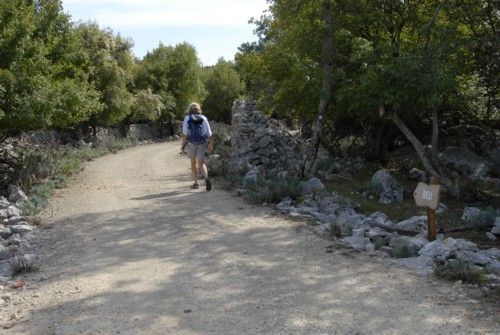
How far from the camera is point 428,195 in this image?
6539mm

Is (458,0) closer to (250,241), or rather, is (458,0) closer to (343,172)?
(343,172)

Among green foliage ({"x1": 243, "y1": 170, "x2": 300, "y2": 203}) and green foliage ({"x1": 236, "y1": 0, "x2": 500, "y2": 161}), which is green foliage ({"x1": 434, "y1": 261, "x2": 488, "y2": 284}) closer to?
green foliage ({"x1": 243, "y1": 170, "x2": 300, "y2": 203})

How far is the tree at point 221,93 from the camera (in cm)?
4541

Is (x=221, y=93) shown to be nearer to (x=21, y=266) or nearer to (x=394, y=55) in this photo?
(x=394, y=55)

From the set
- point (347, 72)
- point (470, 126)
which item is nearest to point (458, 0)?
point (347, 72)

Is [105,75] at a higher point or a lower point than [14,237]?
higher

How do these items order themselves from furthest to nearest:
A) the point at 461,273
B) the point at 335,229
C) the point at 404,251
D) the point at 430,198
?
1. the point at 335,229
2. the point at 430,198
3. the point at 404,251
4. the point at 461,273

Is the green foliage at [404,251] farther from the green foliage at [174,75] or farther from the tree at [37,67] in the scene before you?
the green foliage at [174,75]

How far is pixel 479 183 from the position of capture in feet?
42.9

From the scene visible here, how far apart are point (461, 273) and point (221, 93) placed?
42.0 m

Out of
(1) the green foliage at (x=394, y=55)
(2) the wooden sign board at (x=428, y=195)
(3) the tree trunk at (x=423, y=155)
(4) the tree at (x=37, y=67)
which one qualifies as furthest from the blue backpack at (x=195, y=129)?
(2) the wooden sign board at (x=428, y=195)

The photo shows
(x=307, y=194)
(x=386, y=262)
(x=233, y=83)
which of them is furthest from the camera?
(x=233, y=83)

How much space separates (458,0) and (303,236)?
708cm

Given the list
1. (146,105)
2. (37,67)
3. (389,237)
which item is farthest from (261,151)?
(146,105)
